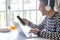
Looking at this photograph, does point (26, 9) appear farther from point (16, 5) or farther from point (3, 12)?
point (3, 12)

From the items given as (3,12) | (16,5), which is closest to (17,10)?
(16,5)

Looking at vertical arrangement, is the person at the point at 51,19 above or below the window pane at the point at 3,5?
below

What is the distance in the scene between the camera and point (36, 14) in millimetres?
2805

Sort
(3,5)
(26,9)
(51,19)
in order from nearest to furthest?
(51,19) < (3,5) < (26,9)

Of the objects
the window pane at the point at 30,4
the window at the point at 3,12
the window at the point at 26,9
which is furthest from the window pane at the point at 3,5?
the window pane at the point at 30,4

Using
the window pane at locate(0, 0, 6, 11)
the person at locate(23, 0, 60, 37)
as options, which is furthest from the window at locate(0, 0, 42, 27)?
the person at locate(23, 0, 60, 37)

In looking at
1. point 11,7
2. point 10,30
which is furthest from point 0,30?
point 11,7

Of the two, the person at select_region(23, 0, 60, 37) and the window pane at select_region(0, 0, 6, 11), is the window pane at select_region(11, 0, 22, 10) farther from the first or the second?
the person at select_region(23, 0, 60, 37)

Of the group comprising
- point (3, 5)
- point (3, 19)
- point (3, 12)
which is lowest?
point (3, 19)

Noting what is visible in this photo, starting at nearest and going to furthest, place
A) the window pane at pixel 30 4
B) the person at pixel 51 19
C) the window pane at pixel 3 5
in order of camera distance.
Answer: the person at pixel 51 19 < the window pane at pixel 3 5 < the window pane at pixel 30 4

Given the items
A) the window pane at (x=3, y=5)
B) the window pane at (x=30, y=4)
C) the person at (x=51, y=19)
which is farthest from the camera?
the window pane at (x=30, y=4)

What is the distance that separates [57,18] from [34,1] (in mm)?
1089

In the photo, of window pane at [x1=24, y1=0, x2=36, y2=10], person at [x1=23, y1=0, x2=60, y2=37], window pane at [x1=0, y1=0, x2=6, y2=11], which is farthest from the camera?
window pane at [x1=24, y1=0, x2=36, y2=10]

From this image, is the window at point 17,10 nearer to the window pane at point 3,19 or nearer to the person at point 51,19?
the window pane at point 3,19
